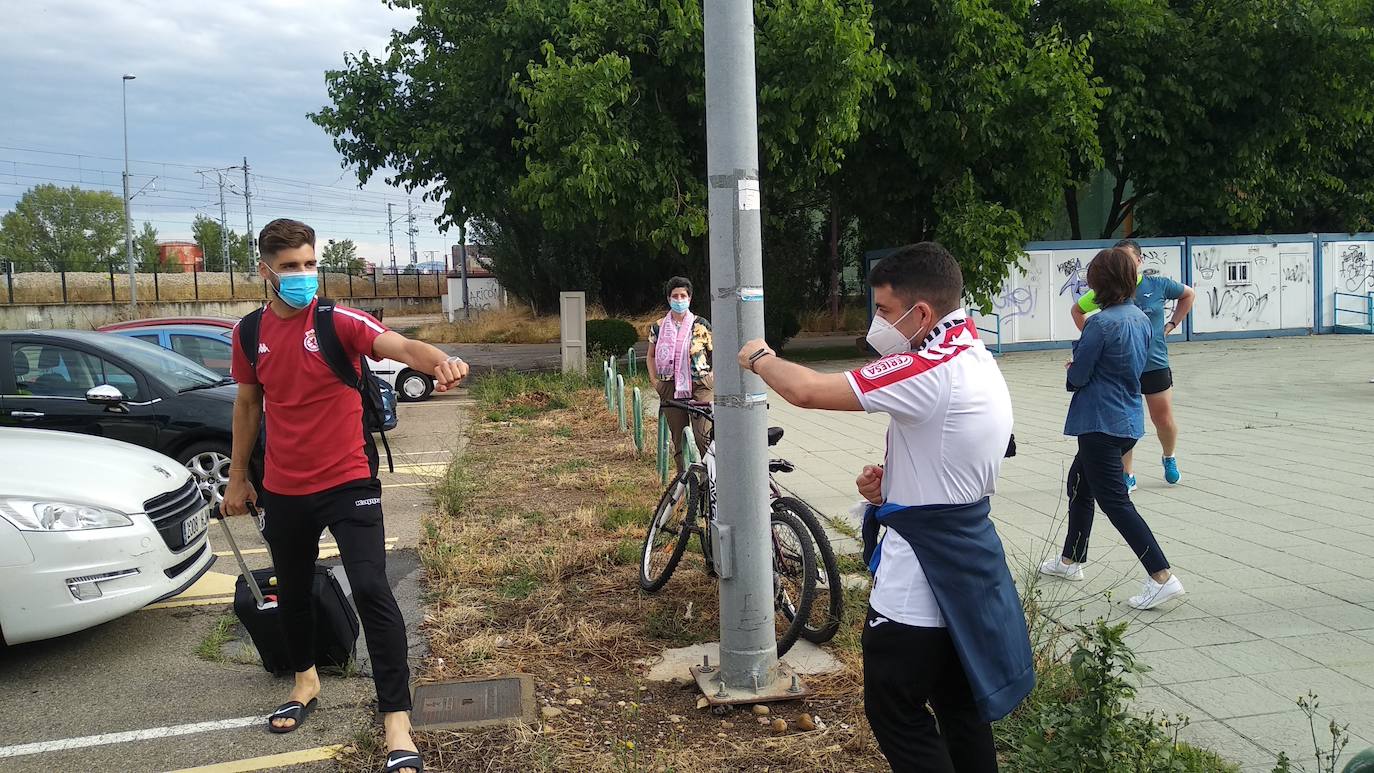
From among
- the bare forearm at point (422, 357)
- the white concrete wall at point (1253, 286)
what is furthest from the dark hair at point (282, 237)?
the white concrete wall at point (1253, 286)

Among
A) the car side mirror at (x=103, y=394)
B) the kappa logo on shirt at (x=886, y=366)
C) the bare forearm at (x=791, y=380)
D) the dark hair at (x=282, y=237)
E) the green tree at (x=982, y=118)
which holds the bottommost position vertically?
the car side mirror at (x=103, y=394)

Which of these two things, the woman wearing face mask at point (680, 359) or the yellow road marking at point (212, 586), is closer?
the yellow road marking at point (212, 586)

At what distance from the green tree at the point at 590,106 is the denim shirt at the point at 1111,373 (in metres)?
11.4

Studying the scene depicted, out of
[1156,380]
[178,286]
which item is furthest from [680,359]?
[178,286]

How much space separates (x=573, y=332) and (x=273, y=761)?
1436 cm

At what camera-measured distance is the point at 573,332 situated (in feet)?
59.0

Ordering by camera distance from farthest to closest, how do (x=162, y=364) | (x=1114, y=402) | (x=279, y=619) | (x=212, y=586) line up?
(x=162, y=364), (x=212, y=586), (x=1114, y=402), (x=279, y=619)

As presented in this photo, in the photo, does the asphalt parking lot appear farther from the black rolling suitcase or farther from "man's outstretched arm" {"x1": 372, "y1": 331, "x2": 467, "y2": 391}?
"man's outstretched arm" {"x1": 372, "y1": 331, "x2": 467, "y2": 391}

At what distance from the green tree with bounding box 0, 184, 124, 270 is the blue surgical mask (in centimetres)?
8075

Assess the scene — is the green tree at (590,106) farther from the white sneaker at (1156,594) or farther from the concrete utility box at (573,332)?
the white sneaker at (1156,594)

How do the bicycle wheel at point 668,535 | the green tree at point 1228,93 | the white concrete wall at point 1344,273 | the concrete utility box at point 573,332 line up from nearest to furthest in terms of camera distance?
the bicycle wheel at point 668,535 → the concrete utility box at point 573,332 → the green tree at point 1228,93 → the white concrete wall at point 1344,273

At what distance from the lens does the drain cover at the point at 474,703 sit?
13.4 feet

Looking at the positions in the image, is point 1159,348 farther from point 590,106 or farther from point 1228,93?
point 1228,93

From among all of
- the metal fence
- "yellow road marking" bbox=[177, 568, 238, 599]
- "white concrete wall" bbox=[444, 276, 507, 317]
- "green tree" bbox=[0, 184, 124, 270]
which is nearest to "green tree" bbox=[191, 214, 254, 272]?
"green tree" bbox=[0, 184, 124, 270]
